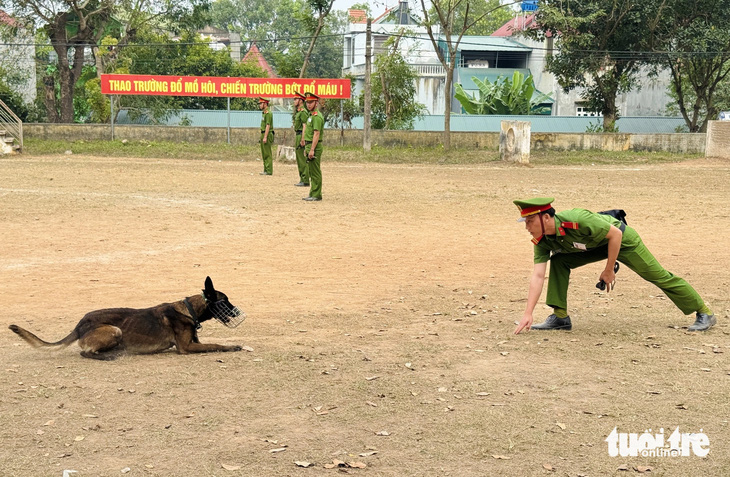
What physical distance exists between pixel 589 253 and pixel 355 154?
21.8 metres

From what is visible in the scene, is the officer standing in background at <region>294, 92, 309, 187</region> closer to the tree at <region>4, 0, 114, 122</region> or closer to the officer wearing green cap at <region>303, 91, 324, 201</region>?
the officer wearing green cap at <region>303, 91, 324, 201</region>

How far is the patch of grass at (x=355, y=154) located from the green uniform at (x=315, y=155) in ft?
35.2

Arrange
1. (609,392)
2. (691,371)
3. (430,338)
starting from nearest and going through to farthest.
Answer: (609,392) < (691,371) < (430,338)

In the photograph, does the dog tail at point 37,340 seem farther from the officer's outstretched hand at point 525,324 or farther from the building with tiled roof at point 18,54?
the building with tiled roof at point 18,54

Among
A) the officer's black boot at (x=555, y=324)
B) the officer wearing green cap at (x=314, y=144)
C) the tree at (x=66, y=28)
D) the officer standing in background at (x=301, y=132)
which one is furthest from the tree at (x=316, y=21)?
the officer's black boot at (x=555, y=324)

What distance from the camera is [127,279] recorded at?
9.04 metres

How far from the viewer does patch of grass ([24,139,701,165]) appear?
27562 millimetres

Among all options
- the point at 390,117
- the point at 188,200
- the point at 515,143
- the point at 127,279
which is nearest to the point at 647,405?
the point at 127,279

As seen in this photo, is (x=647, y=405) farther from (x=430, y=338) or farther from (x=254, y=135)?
(x=254, y=135)

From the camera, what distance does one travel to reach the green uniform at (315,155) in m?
16.4

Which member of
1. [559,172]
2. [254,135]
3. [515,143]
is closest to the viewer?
[559,172]

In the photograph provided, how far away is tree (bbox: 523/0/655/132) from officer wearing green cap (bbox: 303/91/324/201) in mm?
16269

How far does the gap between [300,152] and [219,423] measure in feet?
47.0

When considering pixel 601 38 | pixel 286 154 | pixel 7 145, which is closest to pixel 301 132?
pixel 286 154
